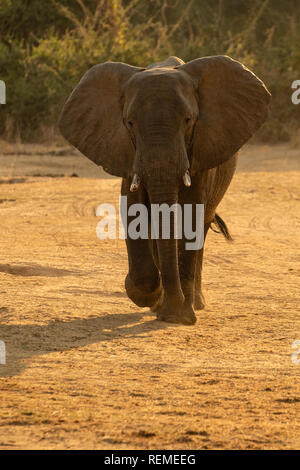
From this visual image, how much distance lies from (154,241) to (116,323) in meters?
0.77

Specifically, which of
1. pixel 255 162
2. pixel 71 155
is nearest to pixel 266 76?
pixel 255 162

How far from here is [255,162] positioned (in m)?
19.0

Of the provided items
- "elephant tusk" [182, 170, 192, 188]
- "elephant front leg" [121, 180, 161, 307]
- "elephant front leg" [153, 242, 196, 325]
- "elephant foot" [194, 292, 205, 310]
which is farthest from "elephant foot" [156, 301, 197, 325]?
"elephant tusk" [182, 170, 192, 188]

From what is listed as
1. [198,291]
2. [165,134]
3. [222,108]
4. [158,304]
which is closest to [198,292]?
[198,291]

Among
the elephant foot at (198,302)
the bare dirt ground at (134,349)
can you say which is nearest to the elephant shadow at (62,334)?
the bare dirt ground at (134,349)

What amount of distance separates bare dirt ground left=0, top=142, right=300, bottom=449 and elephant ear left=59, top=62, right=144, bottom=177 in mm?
1178

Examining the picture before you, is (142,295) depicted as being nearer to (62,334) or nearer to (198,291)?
(62,334)

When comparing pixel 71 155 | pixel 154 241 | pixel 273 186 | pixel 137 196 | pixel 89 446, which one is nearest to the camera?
pixel 89 446

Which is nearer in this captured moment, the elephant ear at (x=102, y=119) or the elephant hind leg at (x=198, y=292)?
the elephant ear at (x=102, y=119)

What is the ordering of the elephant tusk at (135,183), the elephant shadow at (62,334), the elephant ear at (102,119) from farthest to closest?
the elephant ear at (102,119)
the elephant tusk at (135,183)
the elephant shadow at (62,334)

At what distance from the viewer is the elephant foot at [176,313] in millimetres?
7168

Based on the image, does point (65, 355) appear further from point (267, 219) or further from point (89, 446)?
point (267, 219)

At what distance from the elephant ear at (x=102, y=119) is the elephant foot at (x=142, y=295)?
81 cm

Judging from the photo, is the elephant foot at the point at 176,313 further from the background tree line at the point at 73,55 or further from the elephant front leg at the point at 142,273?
the background tree line at the point at 73,55
